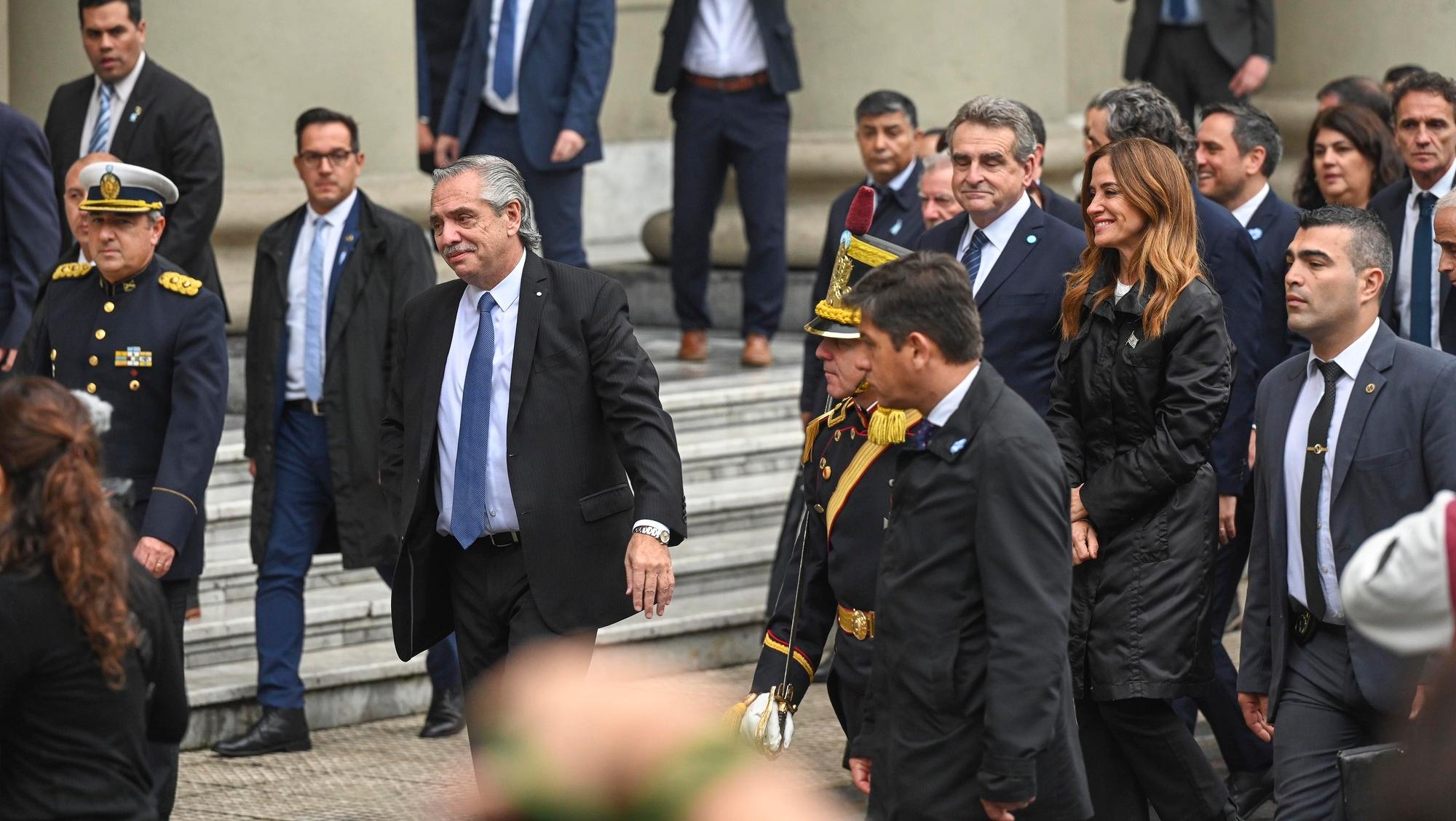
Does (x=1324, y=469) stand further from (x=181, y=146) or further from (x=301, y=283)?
(x=181, y=146)

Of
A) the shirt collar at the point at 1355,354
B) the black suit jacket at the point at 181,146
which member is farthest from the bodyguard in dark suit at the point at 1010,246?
the black suit jacket at the point at 181,146

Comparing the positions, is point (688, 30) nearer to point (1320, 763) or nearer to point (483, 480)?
point (483, 480)

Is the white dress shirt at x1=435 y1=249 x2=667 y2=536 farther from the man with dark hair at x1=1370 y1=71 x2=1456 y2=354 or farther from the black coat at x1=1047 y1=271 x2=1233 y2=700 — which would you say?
the man with dark hair at x1=1370 y1=71 x2=1456 y2=354

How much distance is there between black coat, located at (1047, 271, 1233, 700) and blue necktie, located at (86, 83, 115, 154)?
3817 mm

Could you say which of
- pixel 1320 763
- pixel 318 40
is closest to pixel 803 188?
pixel 318 40

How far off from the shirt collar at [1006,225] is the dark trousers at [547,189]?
379 cm

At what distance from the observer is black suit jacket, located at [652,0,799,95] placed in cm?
966

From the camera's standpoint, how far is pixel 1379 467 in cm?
477

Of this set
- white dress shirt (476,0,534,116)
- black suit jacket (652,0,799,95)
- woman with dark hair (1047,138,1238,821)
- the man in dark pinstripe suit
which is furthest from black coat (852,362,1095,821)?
black suit jacket (652,0,799,95)

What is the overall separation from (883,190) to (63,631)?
430 cm

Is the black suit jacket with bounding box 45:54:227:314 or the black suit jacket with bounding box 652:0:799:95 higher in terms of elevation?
the black suit jacket with bounding box 652:0:799:95

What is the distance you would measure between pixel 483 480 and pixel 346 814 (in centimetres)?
140

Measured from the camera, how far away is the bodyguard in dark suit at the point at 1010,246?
546 centimetres

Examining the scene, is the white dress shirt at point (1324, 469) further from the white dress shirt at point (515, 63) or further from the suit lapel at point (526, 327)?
the white dress shirt at point (515, 63)
